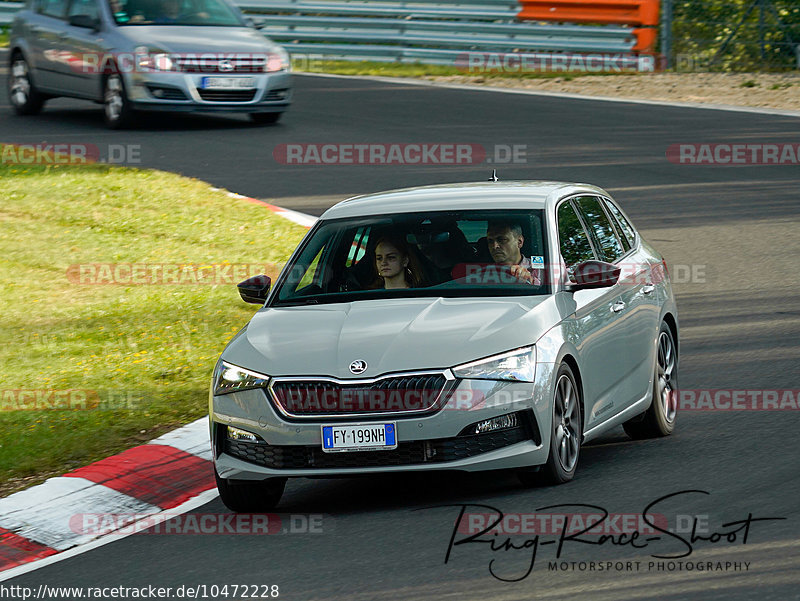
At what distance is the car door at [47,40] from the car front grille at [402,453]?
49.8 feet

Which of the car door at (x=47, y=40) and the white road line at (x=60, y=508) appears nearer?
the white road line at (x=60, y=508)

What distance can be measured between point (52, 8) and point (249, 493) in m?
15.8

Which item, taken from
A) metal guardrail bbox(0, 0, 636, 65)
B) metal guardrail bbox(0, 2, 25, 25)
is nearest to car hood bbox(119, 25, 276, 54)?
metal guardrail bbox(0, 0, 636, 65)

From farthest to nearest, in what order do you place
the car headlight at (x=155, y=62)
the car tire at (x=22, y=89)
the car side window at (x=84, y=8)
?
the car tire at (x=22, y=89), the car side window at (x=84, y=8), the car headlight at (x=155, y=62)

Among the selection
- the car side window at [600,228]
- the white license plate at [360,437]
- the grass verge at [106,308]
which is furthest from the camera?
the grass verge at [106,308]

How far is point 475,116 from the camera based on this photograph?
22188mm

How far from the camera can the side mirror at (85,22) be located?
20.5 metres

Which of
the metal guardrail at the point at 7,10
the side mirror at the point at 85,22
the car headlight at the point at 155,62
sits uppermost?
the side mirror at the point at 85,22

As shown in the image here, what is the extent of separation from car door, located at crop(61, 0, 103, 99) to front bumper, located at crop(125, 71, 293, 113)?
0.74 meters

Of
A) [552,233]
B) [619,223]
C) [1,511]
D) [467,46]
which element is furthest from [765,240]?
[467,46]

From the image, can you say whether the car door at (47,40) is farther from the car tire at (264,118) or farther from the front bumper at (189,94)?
the car tire at (264,118)

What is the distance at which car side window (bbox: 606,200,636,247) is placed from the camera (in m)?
9.34

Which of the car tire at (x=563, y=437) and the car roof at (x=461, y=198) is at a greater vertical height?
the car roof at (x=461, y=198)

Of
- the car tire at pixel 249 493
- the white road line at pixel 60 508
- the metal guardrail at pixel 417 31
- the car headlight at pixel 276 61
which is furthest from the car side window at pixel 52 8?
the car tire at pixel 249 493
